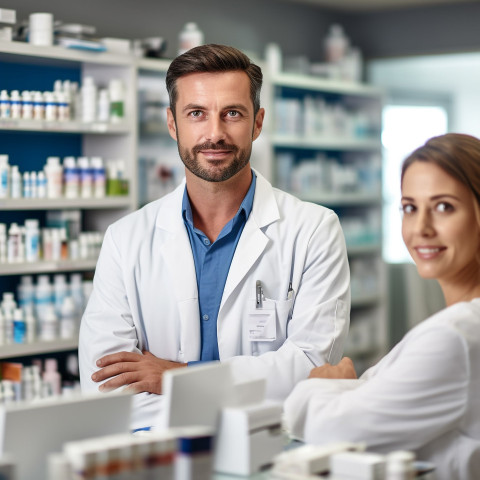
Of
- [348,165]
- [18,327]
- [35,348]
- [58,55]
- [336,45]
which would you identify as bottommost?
[35,348]

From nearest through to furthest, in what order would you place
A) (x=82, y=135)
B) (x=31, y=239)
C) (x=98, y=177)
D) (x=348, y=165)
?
1. (x=31, y=239)
2. (x=98, y=177)
3. (x=82, y=135)
4. (x=348, y=165)

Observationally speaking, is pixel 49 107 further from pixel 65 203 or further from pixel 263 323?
pixel 263 323

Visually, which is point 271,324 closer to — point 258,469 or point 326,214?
point 326,214

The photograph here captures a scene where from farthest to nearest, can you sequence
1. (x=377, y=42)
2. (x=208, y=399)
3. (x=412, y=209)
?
1. (x=377, y=42)
2. (x=412, y=209)
3. (x=208, y=399)

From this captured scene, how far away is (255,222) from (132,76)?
184 cm

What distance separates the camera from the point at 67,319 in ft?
12.7

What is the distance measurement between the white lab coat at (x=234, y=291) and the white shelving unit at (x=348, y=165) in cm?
283

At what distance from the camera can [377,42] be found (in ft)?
21.4

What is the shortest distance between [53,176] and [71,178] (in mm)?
95

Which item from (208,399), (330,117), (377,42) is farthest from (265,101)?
(208,399)

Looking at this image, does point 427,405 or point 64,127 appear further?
point 64,127

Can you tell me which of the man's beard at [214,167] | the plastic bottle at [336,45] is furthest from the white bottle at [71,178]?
the plastic bottle at [336,45]

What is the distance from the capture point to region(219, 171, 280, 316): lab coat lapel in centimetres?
252

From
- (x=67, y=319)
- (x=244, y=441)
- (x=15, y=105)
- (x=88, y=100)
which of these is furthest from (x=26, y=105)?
(x=244, y=441)
